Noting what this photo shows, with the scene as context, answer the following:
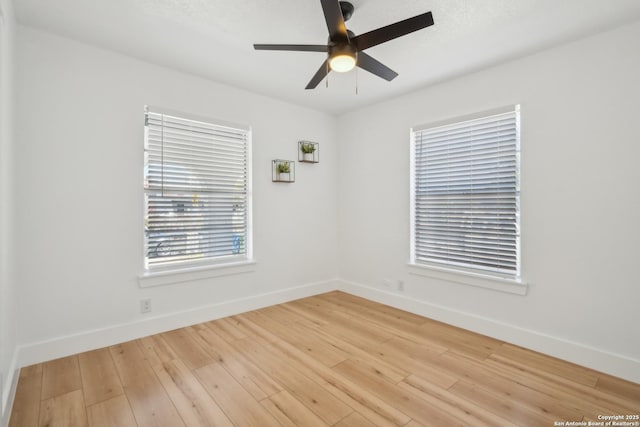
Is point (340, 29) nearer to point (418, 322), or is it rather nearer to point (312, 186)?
point (312, 186)

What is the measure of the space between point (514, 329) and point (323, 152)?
307 centimetres

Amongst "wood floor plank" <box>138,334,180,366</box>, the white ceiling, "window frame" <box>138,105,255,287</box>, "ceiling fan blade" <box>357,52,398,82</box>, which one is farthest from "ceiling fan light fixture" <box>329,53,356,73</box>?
"wood floor plank" <box>138,334,180,366</box>

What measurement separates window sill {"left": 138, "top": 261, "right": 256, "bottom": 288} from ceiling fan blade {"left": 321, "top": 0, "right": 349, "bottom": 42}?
2.57 metres

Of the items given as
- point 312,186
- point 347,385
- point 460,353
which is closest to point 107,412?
point 347,385

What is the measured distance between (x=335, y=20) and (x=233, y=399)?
94.5 inches

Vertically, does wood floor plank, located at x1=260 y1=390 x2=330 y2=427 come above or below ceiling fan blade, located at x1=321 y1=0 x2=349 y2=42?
below

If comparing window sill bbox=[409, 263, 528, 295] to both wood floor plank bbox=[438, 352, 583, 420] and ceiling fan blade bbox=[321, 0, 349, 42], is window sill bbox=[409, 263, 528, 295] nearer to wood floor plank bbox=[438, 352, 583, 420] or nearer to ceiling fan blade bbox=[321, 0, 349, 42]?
wood floor plank bbox=[438, 352, 583, 420]

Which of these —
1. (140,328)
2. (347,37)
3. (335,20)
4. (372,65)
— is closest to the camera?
(335,20)

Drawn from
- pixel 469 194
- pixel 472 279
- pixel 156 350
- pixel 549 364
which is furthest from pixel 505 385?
pixel 156 350

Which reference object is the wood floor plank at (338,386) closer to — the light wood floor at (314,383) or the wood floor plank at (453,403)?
the light wood floor at (314,383)

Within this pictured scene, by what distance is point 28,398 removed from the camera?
78.5 inches

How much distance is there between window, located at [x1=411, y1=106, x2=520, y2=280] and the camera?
2.86 meters

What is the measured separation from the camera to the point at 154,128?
299 centimetres

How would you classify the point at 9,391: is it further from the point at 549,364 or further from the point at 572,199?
the point at 572,199
